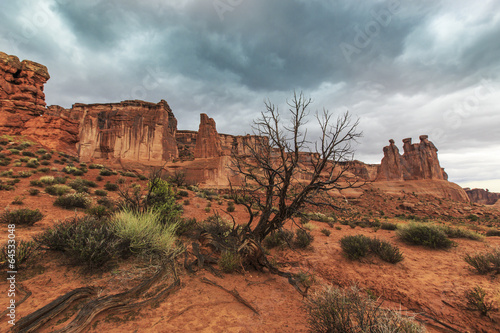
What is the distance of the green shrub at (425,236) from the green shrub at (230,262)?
8.50 metres

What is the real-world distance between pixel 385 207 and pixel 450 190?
3336 centimetres

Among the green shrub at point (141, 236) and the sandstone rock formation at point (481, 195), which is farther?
the sandstone rock formation at point (481, 195)

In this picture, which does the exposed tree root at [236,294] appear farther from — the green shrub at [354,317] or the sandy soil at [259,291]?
the green shrub at [354,317]

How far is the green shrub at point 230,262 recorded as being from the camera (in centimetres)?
527

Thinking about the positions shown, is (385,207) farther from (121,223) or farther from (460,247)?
(121,223)

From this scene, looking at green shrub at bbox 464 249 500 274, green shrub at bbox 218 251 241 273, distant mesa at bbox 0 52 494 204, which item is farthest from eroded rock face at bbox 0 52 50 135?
green shrub at bbox 464 249 500 274

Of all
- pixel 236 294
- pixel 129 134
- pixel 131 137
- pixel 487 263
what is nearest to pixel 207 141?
pixel 131 137

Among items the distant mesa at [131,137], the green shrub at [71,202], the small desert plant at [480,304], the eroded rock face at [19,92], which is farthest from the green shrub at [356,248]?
the eroded rock face at [19,92]

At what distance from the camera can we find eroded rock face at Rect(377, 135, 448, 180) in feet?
192

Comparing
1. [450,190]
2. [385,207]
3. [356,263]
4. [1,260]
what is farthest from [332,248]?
[450,190]

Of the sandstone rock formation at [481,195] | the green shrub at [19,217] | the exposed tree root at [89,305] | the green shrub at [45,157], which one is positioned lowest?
the sandstone rock formation at [481,195]

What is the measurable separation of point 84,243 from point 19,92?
131 ft

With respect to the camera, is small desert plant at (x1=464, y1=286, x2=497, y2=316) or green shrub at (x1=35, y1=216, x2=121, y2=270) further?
green shrub at (x1=35, y1=216, x2=121, y2=270)

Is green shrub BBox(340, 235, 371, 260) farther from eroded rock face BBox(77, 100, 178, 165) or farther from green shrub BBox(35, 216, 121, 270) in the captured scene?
eroded rock face BBox(77, 100, 178, 165)
